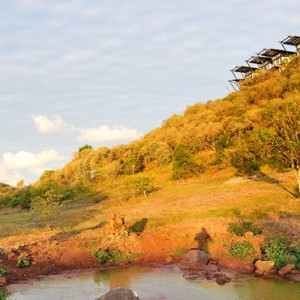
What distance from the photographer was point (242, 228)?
23.2 meters

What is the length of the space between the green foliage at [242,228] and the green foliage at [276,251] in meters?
1.89

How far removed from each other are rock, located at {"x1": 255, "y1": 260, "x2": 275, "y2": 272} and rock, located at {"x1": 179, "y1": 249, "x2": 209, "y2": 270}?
2872 mm

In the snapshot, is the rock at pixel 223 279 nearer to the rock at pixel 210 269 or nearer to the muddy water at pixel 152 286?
the muddy water at pixel 152 286

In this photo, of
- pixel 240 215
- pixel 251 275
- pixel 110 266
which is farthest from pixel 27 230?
pixel 251 275

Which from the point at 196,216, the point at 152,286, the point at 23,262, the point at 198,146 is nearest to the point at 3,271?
the point at 23,262

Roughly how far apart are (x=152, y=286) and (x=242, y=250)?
5.82m

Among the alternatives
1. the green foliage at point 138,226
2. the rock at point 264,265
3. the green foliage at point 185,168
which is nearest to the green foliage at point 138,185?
the green foliage at point 185,168

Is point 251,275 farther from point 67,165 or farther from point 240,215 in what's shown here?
point 67,165

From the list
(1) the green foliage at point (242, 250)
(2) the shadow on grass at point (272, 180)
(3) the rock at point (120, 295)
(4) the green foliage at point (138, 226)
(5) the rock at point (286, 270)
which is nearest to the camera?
(3) the rock at point (120, 295)

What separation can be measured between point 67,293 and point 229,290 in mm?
7475

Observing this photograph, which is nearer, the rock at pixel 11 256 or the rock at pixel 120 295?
the rock at pixel 120 295

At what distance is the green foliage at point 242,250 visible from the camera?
68.3ft

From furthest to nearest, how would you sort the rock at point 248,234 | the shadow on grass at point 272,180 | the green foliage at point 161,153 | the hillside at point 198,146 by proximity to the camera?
the green foliage at point 161,153, the hillside at point 198,146, the shadow on grass at point 272,180, the rock at point 248,234

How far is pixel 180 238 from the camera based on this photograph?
2422 cm
